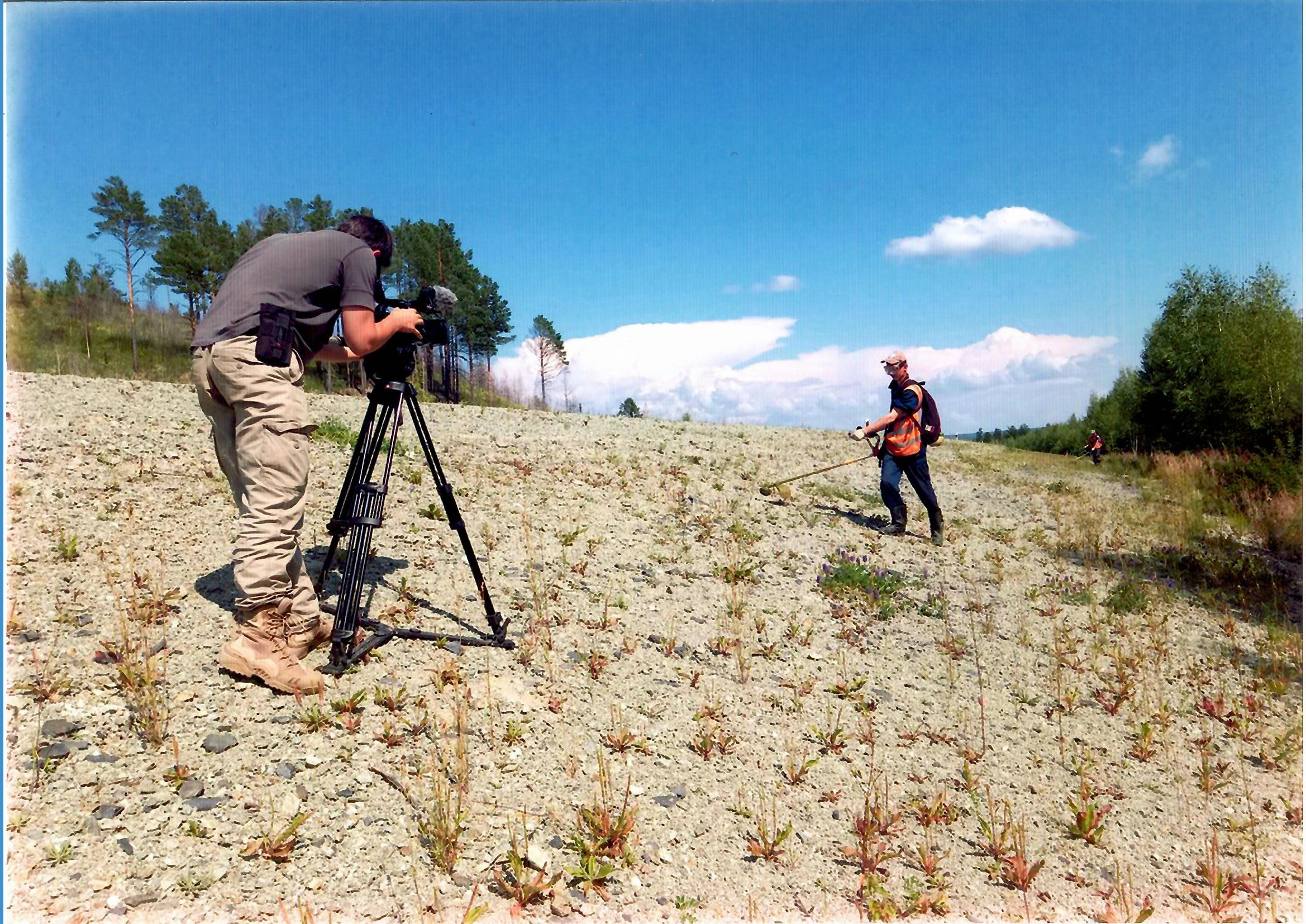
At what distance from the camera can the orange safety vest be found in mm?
9539

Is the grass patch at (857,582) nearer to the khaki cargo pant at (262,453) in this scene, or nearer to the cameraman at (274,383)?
the cameraman at (274,383)

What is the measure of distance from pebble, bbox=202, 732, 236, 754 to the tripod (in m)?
0.64

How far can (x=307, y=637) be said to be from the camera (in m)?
4.16

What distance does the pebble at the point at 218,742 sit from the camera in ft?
11.2

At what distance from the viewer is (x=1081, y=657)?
20.9 ft

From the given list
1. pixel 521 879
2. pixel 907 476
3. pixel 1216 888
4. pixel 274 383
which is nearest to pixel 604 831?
pixel 521 879

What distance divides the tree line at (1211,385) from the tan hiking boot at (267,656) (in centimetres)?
1428

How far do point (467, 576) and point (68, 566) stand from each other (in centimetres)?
281

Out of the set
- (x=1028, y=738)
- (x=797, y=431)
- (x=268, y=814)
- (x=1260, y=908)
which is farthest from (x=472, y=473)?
(x=797, y=431)

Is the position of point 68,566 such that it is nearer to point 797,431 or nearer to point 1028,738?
point 1028,738

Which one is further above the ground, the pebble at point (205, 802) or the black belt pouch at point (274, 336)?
the black belt pouch at point (274, 336)

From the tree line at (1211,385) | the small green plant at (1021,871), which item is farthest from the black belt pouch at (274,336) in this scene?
the tree line at (1211,385)

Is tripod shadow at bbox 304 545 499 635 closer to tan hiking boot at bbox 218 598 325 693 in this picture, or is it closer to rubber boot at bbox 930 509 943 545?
tan hiking boot at bbox 218 598 325 693

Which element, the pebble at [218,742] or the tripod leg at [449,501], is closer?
the pebble at [218,742]
